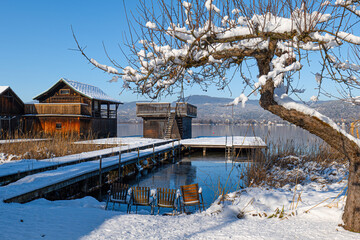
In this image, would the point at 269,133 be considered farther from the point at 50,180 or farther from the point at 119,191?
the point at 50,180

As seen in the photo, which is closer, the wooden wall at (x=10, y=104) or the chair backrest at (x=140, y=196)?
the chair backrest at (x=140, y=196)

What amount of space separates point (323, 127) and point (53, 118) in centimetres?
3094

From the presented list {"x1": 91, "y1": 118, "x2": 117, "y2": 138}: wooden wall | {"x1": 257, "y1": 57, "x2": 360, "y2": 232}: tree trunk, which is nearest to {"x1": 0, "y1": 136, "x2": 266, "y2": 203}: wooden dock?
{"x1": 257, "y1": 57, "x2": 360, "y2": 232}: tree trunk

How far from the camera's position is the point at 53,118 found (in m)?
31.5

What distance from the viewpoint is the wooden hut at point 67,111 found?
100 feet

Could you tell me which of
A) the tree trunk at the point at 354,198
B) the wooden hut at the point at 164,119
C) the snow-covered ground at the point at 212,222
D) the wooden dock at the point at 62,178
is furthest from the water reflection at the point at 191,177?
the wooden hut at the point at 164,119

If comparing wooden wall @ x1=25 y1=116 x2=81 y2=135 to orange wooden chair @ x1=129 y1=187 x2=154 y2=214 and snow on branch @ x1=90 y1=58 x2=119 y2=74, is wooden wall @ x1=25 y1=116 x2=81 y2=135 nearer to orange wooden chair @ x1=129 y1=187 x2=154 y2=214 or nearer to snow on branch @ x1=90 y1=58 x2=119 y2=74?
orange wooden chair @ x1=129 y1=187 x2=154 y2=214

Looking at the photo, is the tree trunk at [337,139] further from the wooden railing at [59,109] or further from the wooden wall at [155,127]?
the wooden wall at [155,127]

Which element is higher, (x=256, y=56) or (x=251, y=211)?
(x=256, y=56)

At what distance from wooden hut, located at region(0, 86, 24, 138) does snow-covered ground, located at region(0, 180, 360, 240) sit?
972 inches

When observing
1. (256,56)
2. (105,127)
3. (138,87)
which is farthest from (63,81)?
(256,56)

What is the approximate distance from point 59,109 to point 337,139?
1165 inches

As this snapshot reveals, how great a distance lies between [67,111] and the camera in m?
30.3

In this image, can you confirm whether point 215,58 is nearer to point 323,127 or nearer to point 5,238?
point 323,127
